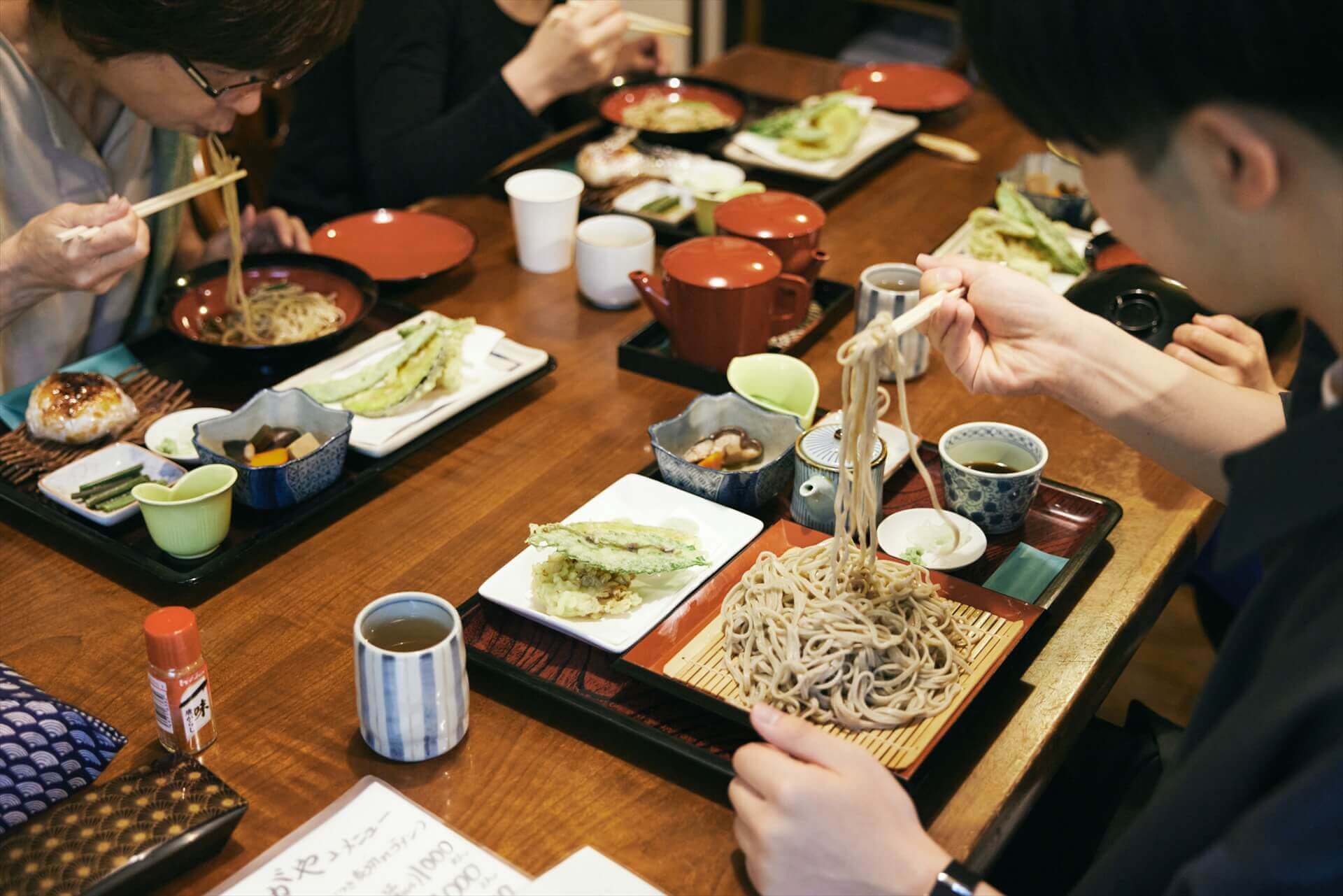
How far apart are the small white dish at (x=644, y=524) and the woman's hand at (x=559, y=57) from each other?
1.32m

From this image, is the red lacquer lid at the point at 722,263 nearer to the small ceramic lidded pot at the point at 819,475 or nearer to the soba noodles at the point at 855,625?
the small ceramic lidded pot at the point at 819,475

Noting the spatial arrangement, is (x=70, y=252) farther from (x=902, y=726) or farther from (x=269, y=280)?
(x=902, y=726)

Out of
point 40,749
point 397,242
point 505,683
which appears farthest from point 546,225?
point 40,749

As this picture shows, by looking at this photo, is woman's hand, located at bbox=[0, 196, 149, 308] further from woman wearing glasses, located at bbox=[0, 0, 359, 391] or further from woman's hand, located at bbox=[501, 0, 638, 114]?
woman's hand, located at bbox=[501, 0, 638, 114]

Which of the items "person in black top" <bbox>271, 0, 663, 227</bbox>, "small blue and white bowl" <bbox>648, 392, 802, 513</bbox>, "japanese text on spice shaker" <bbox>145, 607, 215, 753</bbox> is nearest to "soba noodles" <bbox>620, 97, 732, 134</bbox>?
"person in black top" <bbox>271, 0, 663, 227</bbox>

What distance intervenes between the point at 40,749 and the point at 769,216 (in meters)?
1.40

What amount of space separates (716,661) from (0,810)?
69 centimetres

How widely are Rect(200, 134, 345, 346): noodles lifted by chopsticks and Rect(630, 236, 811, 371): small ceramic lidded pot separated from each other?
521 millimetres

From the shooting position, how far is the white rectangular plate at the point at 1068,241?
222 centimetres

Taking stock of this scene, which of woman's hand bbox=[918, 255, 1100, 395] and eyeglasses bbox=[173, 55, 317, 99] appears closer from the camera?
woman's hand bbox=[918, 255, 1100, 395]

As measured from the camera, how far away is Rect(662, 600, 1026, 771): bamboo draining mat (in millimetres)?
1186

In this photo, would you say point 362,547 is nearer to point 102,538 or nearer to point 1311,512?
point 102,538

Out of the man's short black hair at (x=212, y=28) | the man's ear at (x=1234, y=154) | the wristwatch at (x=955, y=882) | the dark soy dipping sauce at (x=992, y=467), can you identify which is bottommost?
the dark soy dipping sauce at (x=992, y=467)

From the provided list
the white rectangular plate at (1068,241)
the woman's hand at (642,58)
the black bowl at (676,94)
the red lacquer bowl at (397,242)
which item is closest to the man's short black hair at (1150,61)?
the white rectangular plate at (1068,241)
